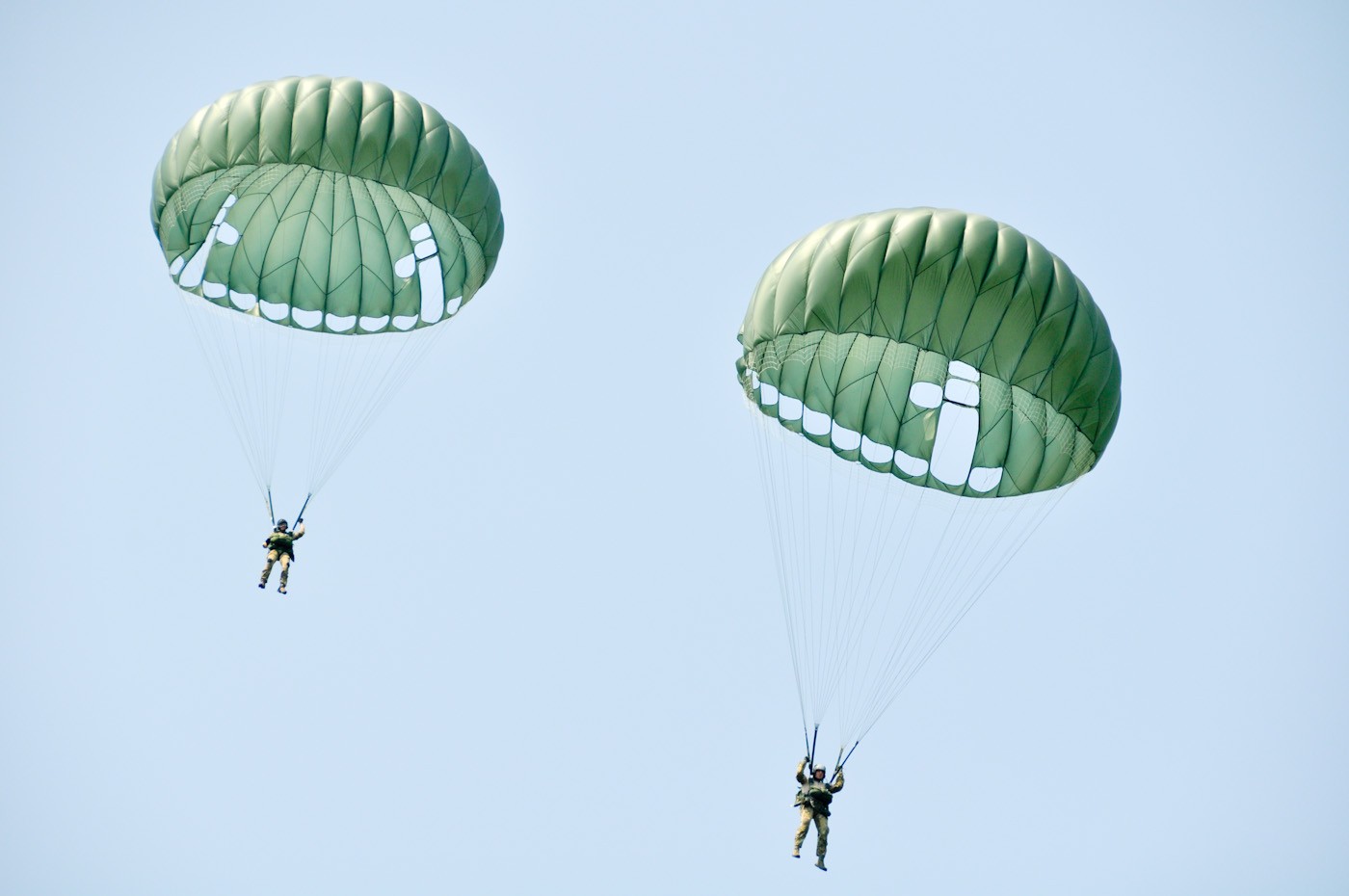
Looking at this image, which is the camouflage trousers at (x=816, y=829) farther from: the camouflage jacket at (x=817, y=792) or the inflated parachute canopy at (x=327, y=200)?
the inflated parachute canopy at (x=327, y=200)

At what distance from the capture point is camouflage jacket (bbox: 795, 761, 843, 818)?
861 inches

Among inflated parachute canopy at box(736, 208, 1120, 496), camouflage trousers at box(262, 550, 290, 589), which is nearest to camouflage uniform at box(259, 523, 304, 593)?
camouflage trousers at box(262, 550, 290, 589)

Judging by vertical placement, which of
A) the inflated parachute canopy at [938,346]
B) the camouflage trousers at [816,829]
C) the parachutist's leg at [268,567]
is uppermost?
the inflated parachute canopy at [938,346]

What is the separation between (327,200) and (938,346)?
9.27 m

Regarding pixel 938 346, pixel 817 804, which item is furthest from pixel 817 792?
pixel 938 346

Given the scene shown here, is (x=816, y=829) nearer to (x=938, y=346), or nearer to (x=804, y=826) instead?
(x=804, y=826)

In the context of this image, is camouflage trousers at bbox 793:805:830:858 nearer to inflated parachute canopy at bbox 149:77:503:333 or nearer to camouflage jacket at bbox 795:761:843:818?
camouflage jacket at bbox 795:761:843:818

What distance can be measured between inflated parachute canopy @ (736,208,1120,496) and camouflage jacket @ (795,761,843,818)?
13.5ft

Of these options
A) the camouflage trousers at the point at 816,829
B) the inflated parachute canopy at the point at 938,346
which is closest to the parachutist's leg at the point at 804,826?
the camouflage trousers at the point at 816,829

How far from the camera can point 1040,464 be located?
23406mm

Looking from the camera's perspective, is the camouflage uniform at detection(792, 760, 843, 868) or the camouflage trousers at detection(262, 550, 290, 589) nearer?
the camouflage uniform at detection(792, 760, 843, 868)

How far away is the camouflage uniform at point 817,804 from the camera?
71.7 ft

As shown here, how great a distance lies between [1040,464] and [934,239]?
3188mm

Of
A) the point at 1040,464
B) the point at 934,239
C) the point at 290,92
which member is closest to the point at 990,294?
the point at 934,239
